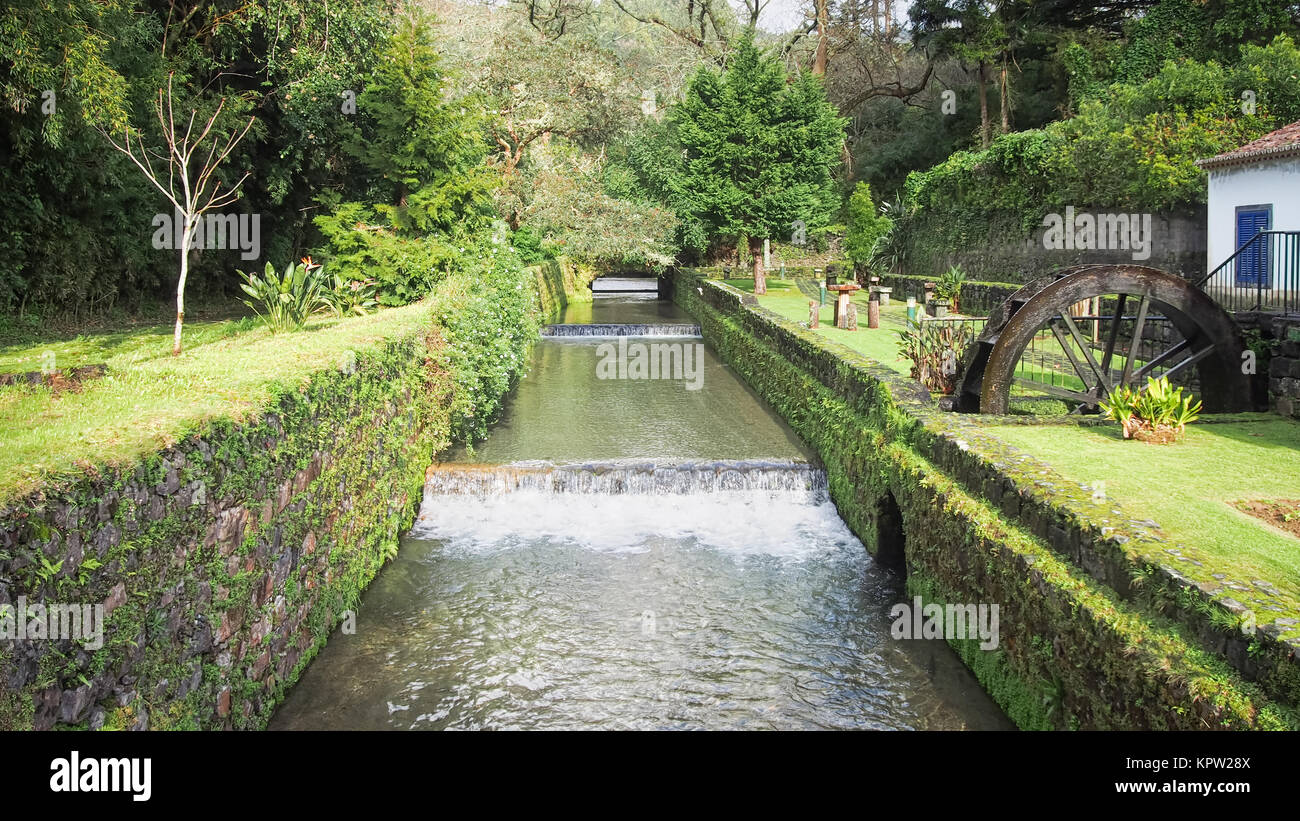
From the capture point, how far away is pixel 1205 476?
9.08 meters

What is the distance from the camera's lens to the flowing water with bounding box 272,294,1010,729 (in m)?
8.23

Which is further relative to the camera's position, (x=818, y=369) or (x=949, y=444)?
(x=818, y=369)

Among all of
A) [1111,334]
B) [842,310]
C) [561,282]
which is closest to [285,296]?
[1111,334]

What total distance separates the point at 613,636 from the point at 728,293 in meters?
20.6

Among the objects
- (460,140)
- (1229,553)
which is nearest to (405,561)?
(1229,553)

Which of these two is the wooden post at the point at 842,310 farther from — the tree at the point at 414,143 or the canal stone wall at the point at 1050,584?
the canal stone wall at the point at 1050,584

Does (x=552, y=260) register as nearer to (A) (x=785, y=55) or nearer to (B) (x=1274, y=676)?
(A) (x=785, y=55)

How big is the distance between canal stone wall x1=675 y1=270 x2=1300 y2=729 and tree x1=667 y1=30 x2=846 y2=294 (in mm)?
22905

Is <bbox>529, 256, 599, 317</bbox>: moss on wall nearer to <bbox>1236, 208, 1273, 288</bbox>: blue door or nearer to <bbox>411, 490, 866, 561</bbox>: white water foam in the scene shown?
<bbox>411, 490, 866, 561</bbox>: white water foam

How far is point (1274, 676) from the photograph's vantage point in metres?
4.98

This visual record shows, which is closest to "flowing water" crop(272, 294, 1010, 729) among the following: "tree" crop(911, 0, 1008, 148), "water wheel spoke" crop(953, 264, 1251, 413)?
"water wheel spoke" crop(953, 264, 1251, 413)

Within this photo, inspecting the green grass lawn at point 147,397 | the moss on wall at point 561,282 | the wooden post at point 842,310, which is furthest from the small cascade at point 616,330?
the green grass lawn at point 147,397

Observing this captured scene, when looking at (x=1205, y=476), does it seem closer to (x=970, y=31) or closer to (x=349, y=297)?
(x=349, y=297)

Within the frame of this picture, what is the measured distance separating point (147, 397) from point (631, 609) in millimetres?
4967
